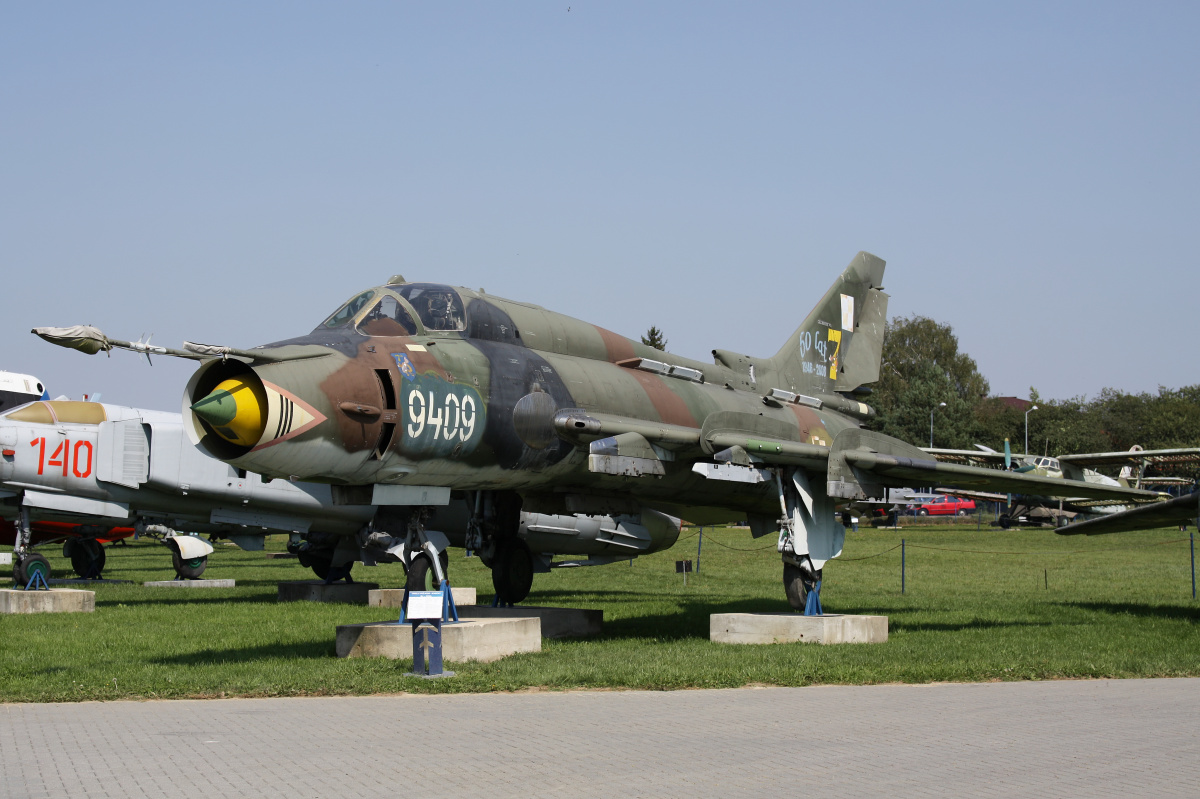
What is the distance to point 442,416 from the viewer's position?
11.4 meters

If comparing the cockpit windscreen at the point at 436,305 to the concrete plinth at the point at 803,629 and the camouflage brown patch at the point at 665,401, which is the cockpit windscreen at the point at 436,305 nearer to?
the camouflage brown patch at the point at 665,401

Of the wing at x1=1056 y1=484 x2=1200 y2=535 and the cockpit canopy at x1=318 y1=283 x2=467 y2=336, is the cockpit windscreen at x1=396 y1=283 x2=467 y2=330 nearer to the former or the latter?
the cockpit canopy at x1=318 y1=283 x2=467 y2=336

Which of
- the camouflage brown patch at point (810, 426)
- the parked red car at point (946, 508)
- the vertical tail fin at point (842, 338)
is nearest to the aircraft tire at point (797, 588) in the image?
the camouflage brown patch at point (810, 426)

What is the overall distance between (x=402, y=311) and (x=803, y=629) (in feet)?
19.4

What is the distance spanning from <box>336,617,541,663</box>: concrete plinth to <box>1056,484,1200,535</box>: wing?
34.4 ft

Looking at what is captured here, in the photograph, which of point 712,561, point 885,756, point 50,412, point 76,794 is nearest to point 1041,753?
point 885,756

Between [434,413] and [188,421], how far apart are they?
2.37 meters

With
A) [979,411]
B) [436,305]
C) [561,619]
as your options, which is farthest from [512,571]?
[979,411]

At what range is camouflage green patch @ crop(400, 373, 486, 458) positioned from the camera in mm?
11141

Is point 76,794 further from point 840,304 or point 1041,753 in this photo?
point 840,304

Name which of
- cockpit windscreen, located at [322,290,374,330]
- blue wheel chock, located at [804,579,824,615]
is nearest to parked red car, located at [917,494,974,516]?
blue wheel chock, located at [804,579,824,615]

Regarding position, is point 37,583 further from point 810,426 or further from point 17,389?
point 17,389

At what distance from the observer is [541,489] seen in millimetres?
13891

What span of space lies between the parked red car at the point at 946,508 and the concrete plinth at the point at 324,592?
156 feet
